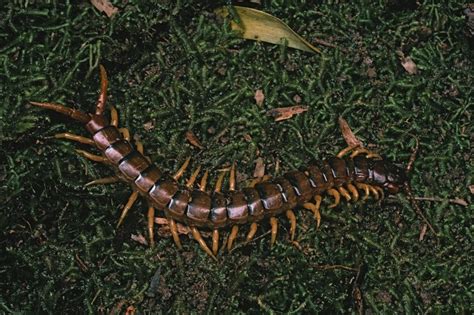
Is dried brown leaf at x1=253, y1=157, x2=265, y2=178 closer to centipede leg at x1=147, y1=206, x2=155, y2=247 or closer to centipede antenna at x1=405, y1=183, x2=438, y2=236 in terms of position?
centipede leg at x1=147, y1=206, x2=155, y2=247

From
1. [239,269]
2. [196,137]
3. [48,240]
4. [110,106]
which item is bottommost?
[239,269]

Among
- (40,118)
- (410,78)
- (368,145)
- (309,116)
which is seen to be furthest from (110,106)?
(410,78)

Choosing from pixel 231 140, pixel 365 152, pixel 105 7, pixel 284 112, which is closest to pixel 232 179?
pixel 231 140

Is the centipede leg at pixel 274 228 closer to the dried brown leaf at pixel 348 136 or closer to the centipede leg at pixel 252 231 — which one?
the centipede leg at pixel 252 231

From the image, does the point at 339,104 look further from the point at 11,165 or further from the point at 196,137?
the point at 11,165

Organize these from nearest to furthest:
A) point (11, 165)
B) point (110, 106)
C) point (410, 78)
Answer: point (11, 165), point (110, 106), point (410, 78)

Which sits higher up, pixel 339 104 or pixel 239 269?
pixel 339 104
